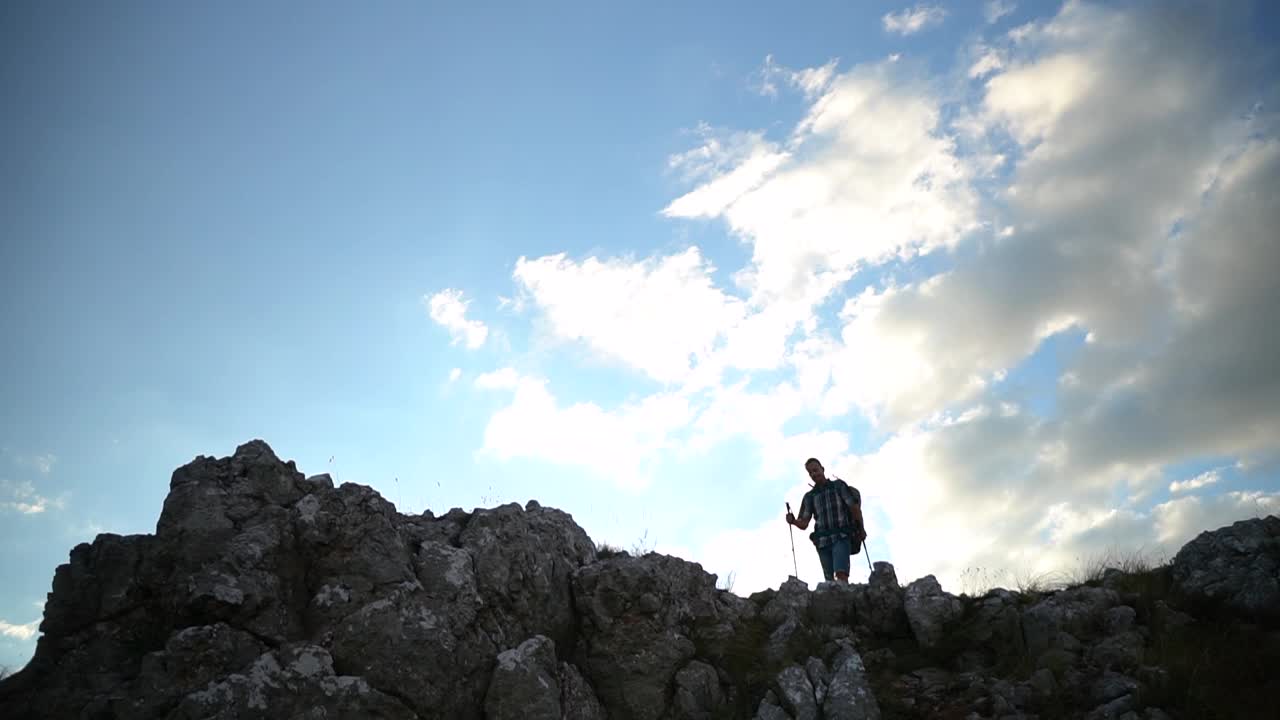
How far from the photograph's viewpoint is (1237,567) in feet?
36.4

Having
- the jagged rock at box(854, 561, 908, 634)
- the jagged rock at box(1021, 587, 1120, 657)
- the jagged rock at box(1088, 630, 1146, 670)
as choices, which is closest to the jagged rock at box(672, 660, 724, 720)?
the jagged rock at box(854, 561, 908, 634)

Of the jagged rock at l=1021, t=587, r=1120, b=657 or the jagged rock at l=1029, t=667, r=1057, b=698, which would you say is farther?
the jagged rock at l=1021, t=587, r=1120, b=657

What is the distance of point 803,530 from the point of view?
→ 15516 mm

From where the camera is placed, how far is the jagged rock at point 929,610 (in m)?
11.8

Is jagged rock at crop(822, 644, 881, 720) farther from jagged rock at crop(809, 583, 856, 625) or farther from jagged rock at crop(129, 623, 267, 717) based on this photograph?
jagged rock at crop(129, 623, 267, 717)

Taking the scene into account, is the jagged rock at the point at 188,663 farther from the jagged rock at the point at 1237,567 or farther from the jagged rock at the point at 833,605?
the jagged rock at the point at 1237,567

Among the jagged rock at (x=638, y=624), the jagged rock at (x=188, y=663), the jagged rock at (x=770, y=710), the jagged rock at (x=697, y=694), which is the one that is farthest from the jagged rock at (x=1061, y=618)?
the jagged rock at (x=188, y=663)

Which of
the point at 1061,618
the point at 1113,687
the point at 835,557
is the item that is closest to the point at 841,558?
the point at 835,557

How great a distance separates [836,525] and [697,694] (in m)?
5.01

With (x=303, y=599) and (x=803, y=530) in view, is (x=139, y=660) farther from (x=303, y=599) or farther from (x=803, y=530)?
(x=803, y=530)

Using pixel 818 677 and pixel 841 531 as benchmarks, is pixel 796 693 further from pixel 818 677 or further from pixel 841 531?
pixel 841 531

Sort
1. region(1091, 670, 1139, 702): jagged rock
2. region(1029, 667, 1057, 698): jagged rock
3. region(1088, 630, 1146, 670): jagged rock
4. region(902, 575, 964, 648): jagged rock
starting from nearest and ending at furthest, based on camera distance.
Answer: region(1091, 670, 1139, 702): jagged rock
region(1029, 667, 1057, 698): jagged rock
region(1088, 630, 1146, 670): jagged rock
region(902, 575, 964, 648): jagged rock

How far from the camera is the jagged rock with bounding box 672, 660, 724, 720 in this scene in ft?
35.9

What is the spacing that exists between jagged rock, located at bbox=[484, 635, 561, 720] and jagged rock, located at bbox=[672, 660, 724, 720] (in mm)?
1770
